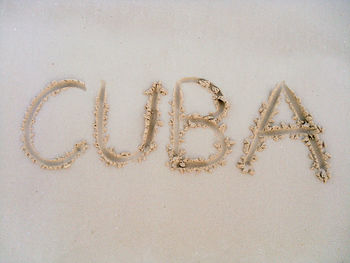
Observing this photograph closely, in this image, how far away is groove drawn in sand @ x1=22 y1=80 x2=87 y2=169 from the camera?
59.2 inches

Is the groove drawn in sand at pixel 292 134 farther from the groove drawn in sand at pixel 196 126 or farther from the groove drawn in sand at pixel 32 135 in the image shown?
the groove drawn in sand at pixel 32 135

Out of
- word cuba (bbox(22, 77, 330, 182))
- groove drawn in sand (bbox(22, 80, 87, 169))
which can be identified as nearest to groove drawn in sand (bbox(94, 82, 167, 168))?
word cuba (bbox(22, 77, 330, 182))

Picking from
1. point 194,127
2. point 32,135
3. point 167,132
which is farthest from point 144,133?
point 32,135

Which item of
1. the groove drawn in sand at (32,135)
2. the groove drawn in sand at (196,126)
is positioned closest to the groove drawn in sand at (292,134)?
the groove drawn in sand at (196,126)

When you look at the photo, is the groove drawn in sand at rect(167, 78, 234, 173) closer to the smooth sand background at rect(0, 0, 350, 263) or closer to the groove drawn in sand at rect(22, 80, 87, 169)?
the smooth sand background at rect(0, 0, 350, 263)

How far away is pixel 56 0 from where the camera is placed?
162 centimetres

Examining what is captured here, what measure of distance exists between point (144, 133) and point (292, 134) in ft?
2.62

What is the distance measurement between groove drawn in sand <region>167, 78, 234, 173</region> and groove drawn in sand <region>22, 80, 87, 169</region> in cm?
49

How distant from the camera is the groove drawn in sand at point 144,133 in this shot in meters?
1.49

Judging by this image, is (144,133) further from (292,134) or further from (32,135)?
(292,134)

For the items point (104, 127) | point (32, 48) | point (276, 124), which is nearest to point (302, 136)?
point (276, 124)

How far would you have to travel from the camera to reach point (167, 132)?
1.52m

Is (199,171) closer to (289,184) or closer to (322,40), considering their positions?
(289,184)

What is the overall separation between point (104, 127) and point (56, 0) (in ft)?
2.63
